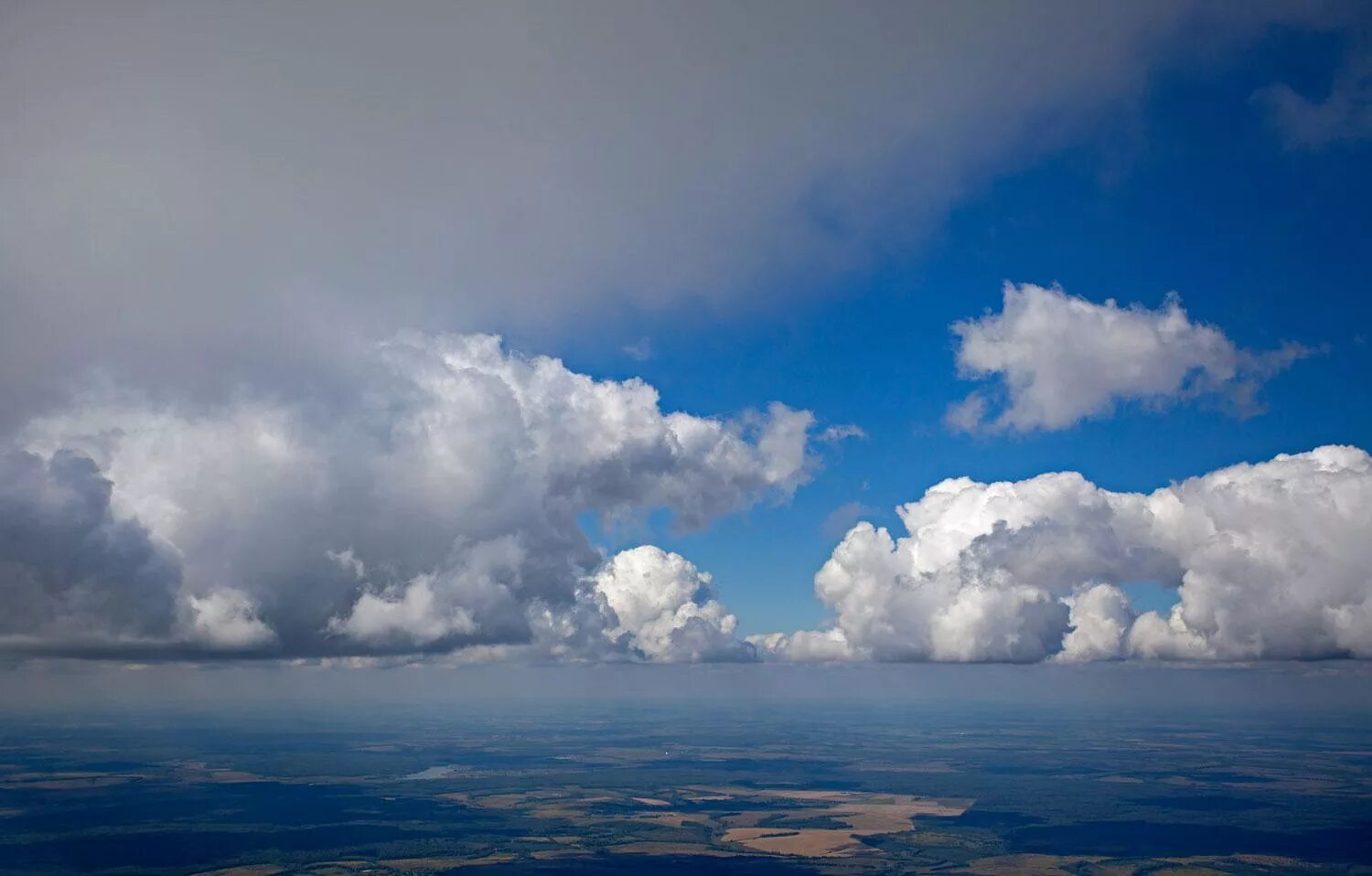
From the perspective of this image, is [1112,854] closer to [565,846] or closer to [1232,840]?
[1232,840]

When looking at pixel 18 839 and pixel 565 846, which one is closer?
pixel 18 839

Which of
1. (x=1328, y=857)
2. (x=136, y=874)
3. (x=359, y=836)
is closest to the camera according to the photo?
(x=136, y=874)

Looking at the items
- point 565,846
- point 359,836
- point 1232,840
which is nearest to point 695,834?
point 565,846

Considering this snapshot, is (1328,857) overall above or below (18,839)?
below

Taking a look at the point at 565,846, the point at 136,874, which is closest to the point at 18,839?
the point at 136,874

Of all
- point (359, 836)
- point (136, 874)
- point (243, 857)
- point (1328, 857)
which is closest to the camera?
point (136, 874)

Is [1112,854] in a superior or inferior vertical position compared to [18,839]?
inferior

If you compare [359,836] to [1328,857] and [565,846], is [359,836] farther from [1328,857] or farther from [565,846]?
[1328,857]

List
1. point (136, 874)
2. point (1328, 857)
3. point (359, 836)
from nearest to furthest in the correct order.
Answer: point (136, 874)
point (1328, 857)
point (359, 836)

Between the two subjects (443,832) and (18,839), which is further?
(443,832)
